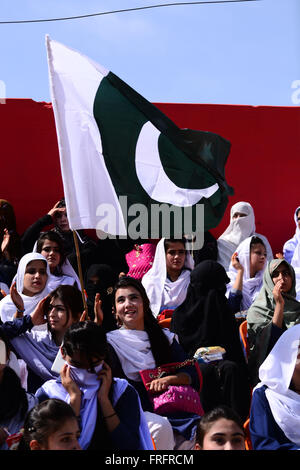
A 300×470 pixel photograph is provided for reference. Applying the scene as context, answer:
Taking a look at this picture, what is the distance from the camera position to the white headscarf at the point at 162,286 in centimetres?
644

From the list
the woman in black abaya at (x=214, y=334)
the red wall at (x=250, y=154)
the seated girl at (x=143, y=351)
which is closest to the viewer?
the seated girl at (x=143, y=351)

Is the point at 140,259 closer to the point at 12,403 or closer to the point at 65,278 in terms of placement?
the point at 65,278

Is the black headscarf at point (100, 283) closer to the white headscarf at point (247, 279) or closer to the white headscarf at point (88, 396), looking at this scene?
the white headscarf at point (247, 279)

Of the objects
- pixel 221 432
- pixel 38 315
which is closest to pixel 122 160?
pixel 38 315

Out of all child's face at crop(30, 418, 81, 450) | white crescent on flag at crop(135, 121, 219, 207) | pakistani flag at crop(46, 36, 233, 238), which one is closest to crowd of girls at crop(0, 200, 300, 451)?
child's face at crop(30, 418, 81, 450)

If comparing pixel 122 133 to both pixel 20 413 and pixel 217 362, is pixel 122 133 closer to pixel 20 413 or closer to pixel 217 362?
pixel 217 362

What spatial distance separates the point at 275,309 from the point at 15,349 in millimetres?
1901

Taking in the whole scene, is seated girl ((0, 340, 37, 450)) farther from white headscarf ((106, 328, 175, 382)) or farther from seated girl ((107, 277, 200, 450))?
white headscarf ((106, 328, 175, 382))

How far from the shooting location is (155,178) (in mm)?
5121

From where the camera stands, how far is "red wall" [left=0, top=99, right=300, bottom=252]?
834 cm

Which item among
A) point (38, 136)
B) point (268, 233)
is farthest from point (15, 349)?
point (268, 233)

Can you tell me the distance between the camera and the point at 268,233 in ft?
29.0

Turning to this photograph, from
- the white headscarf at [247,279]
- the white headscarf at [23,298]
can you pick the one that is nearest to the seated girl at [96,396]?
the white headscarf at [23,298]

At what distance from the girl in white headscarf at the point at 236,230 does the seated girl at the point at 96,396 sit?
382 centimetres
